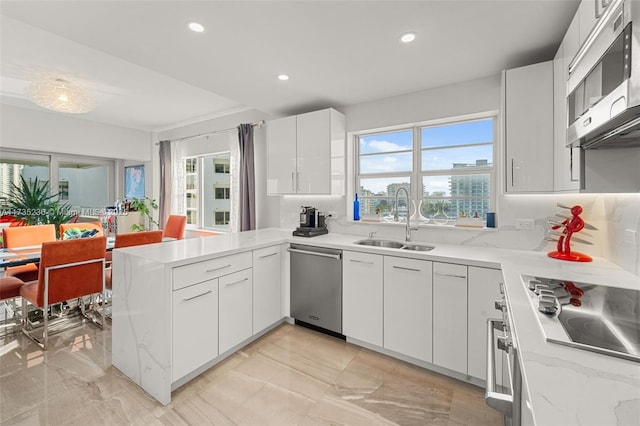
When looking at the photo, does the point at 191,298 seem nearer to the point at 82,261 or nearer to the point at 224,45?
the point at 82,261

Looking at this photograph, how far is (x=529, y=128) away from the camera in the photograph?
206 centimetres

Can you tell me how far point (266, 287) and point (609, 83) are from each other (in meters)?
2.61

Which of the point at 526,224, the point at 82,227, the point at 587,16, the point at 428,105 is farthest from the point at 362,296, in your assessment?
the point at 82,227

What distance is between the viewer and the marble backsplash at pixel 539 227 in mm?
1664

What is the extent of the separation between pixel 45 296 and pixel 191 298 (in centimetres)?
158

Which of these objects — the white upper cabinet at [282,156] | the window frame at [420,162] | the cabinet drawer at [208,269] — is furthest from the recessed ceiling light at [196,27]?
the window frame at [420,162]

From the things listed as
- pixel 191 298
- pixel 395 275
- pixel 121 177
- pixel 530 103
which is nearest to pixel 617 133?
pixel 530 103

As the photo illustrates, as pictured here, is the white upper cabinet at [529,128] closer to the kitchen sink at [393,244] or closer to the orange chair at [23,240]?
the kitchen sink at [393,244]

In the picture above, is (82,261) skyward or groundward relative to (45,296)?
skyward

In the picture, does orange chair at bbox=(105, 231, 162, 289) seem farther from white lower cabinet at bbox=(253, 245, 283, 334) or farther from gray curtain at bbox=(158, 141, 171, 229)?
gray curtain at bbox=(158, 141, 171, 229)

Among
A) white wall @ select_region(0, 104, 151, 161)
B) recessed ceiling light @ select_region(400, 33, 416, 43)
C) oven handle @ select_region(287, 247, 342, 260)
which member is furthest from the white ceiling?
oven handle @ select_region(287, 247, 342, 260)

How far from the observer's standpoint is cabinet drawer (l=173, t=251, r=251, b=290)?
1.94m

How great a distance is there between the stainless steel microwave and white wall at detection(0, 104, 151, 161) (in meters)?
6.19

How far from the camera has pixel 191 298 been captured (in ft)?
6.61
